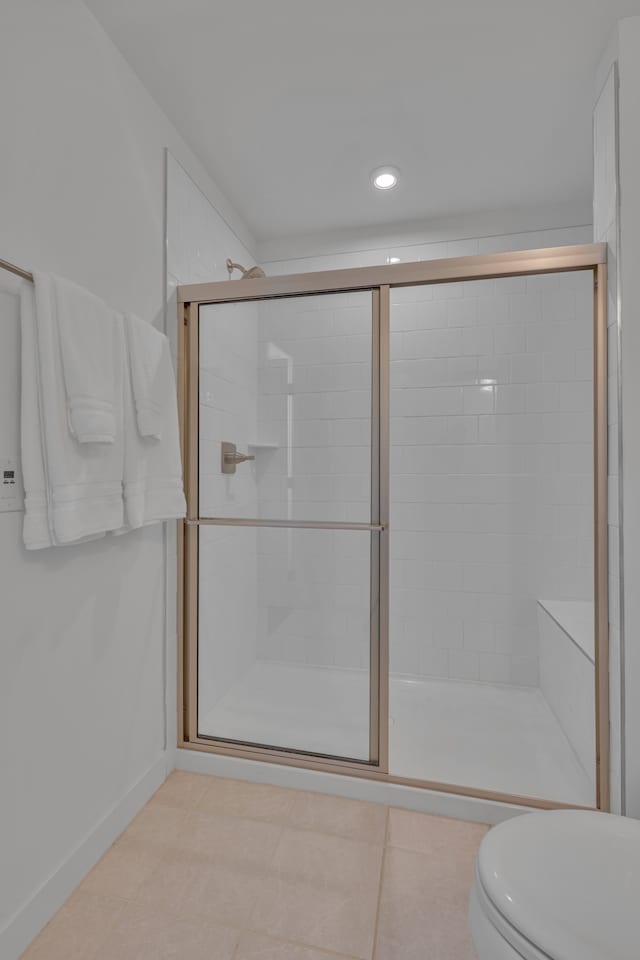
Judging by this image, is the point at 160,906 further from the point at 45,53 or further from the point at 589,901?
the point at 45,53

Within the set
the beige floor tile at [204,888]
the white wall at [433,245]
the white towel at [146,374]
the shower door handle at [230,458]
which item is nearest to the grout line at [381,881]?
the beige floor tile at [204,888]

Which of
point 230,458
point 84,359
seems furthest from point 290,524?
point 84,359

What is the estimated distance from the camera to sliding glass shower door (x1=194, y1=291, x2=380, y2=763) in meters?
1.70

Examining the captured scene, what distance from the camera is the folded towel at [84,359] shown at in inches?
46.3

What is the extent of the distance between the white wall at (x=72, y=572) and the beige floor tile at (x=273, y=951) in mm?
493

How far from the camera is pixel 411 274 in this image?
5.32 ft

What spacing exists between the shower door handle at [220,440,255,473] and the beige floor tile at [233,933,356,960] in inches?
51.4

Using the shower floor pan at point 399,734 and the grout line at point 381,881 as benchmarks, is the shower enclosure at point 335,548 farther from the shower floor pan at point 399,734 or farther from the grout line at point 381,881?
the grout line at point 381,881

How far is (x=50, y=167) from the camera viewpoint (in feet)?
4.09

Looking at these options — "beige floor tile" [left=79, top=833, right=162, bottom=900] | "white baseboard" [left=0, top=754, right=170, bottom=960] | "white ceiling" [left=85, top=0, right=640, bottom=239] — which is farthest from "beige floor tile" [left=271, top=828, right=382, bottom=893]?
"white ceiling" [left=85, top=0, right=640, bottom=239]

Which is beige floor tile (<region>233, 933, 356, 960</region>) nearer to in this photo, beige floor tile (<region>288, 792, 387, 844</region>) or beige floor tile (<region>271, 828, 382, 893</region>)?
beige floor tile (<region>271, 828, 382, 893</region>)

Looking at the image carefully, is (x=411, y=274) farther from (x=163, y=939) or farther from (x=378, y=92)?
(x=163, y=939)

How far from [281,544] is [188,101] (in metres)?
1.60

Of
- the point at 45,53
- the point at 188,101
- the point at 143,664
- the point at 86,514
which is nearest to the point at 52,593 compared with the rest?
the point at 86,514
